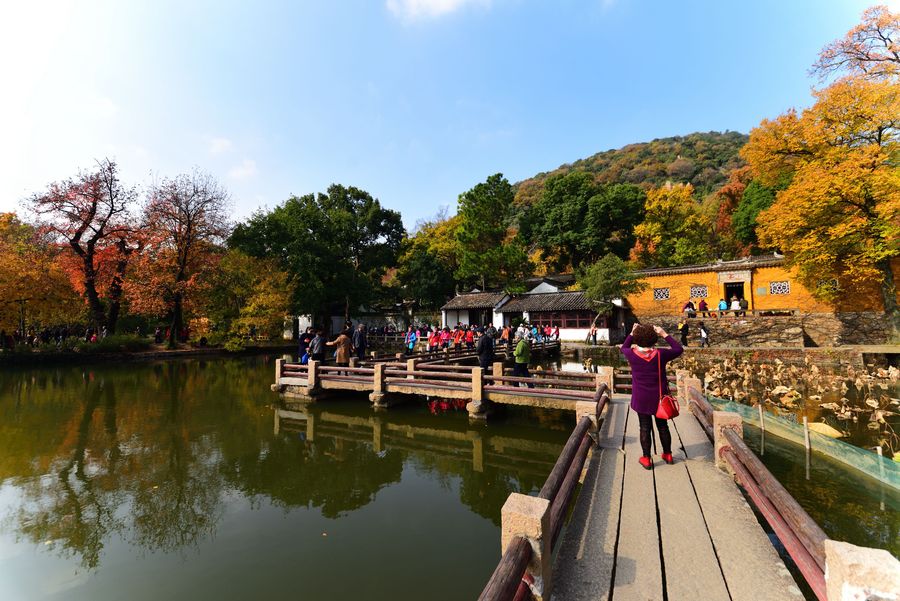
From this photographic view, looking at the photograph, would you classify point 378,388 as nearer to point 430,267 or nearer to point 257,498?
point 257,498

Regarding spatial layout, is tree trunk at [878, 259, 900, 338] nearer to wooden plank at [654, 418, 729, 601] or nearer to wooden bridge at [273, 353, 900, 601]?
wooden bridge at [273, 353, 900, 601]

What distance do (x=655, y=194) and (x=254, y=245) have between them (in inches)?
1402

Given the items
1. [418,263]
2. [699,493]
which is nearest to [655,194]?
[418,263]

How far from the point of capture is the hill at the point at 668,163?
210ft

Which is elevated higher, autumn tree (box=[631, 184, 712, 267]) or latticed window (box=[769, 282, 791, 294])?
autumn tree (box=[631, 184, 712, 267])

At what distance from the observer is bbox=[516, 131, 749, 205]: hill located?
6400cm

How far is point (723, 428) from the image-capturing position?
16.5ft

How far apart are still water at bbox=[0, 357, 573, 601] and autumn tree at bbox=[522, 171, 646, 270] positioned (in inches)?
1129

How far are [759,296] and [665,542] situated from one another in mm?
30154

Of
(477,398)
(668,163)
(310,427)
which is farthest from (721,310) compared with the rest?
(668,163)

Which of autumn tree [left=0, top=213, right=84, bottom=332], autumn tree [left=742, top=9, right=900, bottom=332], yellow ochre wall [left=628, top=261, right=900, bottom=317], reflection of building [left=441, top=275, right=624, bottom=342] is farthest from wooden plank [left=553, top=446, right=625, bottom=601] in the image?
autumn tree [left=0, top=213, right=84, bottom=332]

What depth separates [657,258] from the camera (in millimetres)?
36875

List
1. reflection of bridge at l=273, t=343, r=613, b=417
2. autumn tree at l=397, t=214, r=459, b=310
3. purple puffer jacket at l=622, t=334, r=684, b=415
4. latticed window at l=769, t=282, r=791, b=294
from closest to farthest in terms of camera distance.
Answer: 1. purple puffer jacket at l=622, t=334, r=684, b=415
2. reflection of bridge at l=273, t=343, r=613, b=417
3. latticed window at l=769, t=282, r=791, b=294
4. autumn tree at l=397, t=214, r=459, b=310

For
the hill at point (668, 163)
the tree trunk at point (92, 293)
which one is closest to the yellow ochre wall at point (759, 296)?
the hill at point (668, 163)
